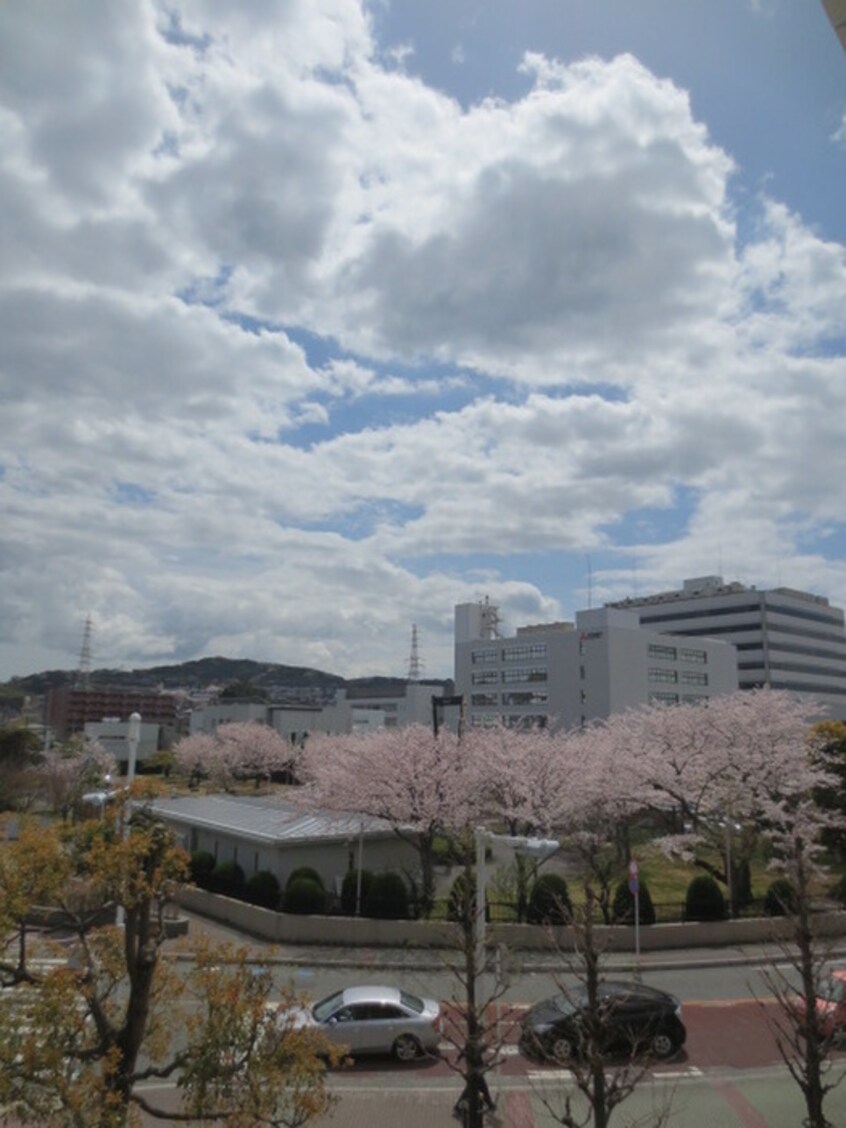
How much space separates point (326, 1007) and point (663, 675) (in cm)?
7077

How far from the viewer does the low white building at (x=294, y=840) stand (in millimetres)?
30406

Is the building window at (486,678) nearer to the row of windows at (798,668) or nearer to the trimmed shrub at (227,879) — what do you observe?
the row of windows at (798,668)

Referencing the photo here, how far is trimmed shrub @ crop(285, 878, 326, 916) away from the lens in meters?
26.9

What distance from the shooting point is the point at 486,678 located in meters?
89.2

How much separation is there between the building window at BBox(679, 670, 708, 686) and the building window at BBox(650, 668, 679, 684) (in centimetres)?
124

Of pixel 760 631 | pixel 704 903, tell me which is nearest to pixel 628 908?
pixel 704 903

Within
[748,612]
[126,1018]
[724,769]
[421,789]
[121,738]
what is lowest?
[126,1018]

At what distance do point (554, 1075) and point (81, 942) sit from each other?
410 inches

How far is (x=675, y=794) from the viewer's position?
31.2m

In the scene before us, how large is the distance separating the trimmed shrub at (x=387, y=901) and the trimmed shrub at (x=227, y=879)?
550cm

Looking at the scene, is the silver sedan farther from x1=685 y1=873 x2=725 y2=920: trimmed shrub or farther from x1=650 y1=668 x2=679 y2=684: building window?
x1=650 y1=668 x2=679 y2=684: building window

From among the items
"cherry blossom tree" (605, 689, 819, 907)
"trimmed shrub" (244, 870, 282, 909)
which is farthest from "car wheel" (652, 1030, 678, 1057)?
"trimmed shrub" (244, 870, 282, 909)

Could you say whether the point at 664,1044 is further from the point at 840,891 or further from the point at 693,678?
the point at 693,678

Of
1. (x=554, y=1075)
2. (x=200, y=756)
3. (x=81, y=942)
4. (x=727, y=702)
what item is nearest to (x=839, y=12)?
(x=81, y=942)
